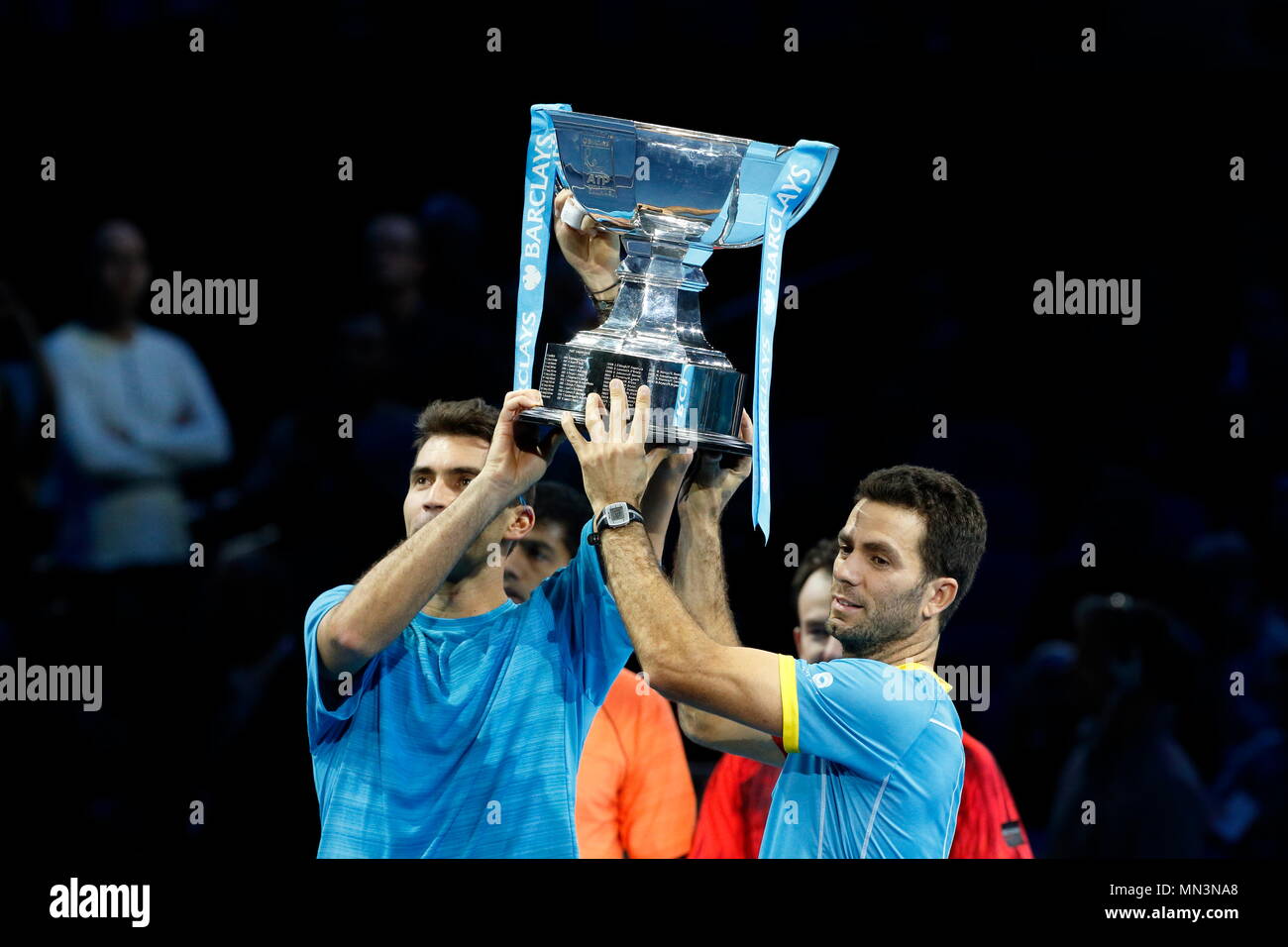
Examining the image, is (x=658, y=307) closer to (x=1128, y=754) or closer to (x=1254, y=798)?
(x=1128, y=754)

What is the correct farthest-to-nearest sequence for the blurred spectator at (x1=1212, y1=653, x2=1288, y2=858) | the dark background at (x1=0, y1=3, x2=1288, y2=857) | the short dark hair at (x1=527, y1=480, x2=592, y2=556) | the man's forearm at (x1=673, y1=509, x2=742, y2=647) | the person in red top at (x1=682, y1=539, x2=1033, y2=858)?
the blurred spectator at (x1=1212, y1=653, x2=1288, y2=858)
the dark background at (x1=0, y1=3, x2=1288, y2=857)
the short dark hair at (x1=527, y1=480, x2=592, y2=556)
the person in red top at (x1=682, y1=539, x2=1033, y2=858)
the man's forearm at (x1=673, y1=509, x2=742, y2=647)

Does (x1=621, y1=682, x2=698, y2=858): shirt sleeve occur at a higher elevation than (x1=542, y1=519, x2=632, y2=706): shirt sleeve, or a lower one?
lower

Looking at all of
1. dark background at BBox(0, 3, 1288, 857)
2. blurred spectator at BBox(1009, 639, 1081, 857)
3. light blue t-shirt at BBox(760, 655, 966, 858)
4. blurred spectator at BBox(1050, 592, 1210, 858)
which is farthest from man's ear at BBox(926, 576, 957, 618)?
blurred spectator at BBox(1009, 639, 1081, 857)

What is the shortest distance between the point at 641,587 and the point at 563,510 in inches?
51.0

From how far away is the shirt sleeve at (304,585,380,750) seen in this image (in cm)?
271

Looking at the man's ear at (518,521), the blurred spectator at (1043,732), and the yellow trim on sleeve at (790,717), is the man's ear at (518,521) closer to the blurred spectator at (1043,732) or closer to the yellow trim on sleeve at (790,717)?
the yellow trim on sleeve at (790,717)

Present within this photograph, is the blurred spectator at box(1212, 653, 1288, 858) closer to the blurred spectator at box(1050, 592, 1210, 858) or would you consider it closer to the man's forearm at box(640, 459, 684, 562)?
the blurred spectator at box(1050, 592, 1210, 858)

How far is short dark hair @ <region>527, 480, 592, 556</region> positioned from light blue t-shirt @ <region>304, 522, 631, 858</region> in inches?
40.4

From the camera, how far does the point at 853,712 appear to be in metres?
2.73

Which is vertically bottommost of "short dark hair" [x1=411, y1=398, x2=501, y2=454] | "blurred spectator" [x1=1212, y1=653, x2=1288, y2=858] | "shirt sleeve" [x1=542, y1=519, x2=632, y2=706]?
"blurred spectator" [x1=1212, y1=653, x2=1288, y2=858]

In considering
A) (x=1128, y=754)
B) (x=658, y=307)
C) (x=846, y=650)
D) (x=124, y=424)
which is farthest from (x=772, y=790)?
(x=124, y=424)

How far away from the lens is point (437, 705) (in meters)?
2.73
